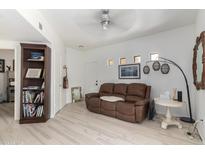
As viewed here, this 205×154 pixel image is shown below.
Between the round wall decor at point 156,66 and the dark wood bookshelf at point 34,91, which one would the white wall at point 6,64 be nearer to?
the dark wood bookshelf at point 34,91

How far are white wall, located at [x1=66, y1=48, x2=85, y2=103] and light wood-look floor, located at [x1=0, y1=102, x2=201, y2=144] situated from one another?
8.89 ft

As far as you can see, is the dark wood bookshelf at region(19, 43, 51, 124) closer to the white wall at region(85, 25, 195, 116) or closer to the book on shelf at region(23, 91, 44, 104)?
the book on shelf at region(23, 91, 44, 104)

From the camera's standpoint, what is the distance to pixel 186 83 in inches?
134

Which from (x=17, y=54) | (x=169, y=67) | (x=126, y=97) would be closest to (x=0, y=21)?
(x=17, y=54)

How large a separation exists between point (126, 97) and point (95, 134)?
78.8 inches

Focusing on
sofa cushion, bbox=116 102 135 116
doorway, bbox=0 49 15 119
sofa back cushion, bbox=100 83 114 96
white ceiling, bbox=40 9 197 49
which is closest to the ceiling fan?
white ceiling, bbox=40 9 197 49

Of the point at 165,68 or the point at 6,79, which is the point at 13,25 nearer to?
the point at 165,68

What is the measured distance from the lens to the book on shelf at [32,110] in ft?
11.2

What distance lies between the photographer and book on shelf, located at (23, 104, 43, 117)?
342 cm

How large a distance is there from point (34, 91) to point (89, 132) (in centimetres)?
193

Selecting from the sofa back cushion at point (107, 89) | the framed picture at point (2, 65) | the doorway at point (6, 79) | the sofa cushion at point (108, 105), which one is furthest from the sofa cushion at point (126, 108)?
the framed picture at point (2, 65)

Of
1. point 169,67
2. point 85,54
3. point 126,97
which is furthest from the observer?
point 85,54

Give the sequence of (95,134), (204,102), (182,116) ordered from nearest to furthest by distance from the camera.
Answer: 1. (204,102)
2. (95,134)
3. (182,116)
